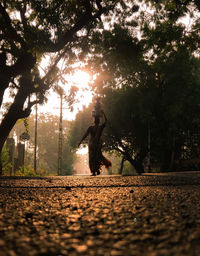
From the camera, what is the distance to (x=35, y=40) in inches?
360

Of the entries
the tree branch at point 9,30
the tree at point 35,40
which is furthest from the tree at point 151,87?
the tree branch at point 9,30

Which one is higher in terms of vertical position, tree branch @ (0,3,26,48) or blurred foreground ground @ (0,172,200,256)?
tree branch @ (0,3,26,48)

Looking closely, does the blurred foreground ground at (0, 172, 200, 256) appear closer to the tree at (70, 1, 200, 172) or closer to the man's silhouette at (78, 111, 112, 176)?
the man's silhouette at (78, 111, 112, 176)

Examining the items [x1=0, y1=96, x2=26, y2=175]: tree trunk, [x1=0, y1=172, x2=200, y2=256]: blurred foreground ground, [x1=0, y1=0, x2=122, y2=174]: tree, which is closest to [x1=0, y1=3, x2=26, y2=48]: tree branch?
[x1=0, y1=0, x2=122, y2=174]: tree

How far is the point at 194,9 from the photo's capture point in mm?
12242

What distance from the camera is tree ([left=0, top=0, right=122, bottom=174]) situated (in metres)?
9.49

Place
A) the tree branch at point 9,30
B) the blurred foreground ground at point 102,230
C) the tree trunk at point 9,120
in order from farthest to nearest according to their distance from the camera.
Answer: the tree trunk at point 9,120 → the tree branch at point 9,30 → the blurred foreground ground at point 102,230

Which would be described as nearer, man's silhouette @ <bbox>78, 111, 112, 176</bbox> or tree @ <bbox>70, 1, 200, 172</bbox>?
man's silhouette @ <bbox>78, 111, 112, 176</bbox>

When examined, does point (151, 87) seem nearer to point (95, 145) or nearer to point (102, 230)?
point (95, 145)

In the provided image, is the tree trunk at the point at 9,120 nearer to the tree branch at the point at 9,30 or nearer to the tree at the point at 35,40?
the tree at the point at 35,40

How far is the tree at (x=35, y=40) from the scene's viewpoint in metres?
9.49

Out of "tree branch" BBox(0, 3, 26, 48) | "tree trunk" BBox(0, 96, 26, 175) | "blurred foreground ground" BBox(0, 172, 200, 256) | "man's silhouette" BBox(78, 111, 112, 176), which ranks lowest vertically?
"blurred foreground ground" BBox(0, 172, 200, 256)

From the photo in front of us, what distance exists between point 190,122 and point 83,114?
13018 millimetres

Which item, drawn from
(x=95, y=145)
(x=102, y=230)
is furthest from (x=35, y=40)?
(x=102, y=230)
